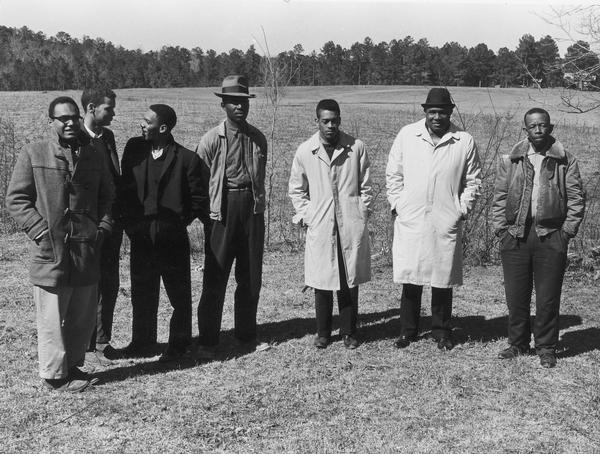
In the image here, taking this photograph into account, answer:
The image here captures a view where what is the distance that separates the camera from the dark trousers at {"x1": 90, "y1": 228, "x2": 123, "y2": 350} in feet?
19.1

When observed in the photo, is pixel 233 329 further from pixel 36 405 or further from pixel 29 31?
pixel 29 31

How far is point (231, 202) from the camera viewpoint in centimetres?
592

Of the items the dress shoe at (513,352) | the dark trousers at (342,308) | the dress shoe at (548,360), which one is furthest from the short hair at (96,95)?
the dress shoe at (548,360)

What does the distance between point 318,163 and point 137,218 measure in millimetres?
1496

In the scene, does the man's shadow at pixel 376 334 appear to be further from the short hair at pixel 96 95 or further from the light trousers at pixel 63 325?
the short hair at pixel 96 95

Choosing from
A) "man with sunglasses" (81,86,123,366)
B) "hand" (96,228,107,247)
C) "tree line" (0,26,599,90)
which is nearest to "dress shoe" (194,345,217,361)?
"man with sunglasses" (81,86,123,366)

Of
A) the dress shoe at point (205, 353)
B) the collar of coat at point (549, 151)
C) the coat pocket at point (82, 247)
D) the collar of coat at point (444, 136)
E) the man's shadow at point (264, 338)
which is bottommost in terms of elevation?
the man's shadow at point (264, 338)

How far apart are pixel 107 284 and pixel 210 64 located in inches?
3554

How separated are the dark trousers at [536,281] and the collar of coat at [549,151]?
561mm

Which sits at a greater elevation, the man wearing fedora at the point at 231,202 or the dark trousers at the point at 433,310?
the man wearing fedora at the point at 231,202

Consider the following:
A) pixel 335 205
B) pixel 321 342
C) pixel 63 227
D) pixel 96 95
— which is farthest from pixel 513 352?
pixel 96 95

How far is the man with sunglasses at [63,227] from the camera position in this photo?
4.88 metres

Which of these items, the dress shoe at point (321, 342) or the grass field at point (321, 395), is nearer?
the grass field at point (321, 395)

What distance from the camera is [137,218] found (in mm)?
5676
